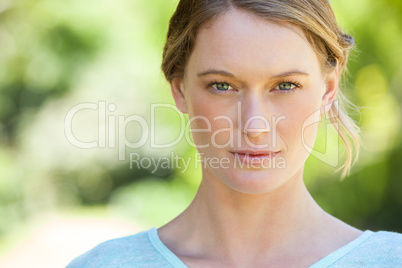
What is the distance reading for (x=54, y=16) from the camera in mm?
5883

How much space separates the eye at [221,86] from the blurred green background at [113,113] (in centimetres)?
252

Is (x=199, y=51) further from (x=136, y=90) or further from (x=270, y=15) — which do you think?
(x=136, y=90)

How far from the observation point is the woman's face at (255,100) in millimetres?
1634

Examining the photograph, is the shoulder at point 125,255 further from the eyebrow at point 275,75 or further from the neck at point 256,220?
the eyebrow at point 275,75

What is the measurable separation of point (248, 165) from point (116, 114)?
4058 mm

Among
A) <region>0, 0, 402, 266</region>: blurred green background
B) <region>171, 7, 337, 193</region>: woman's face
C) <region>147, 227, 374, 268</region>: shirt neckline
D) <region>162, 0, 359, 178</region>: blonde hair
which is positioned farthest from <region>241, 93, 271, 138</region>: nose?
<region>0, 0, 402, 266</region>: blurred green background

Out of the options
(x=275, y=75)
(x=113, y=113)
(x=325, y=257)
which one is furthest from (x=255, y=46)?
(x=113, y=113)

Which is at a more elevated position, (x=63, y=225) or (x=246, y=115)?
(x=246, y=115)

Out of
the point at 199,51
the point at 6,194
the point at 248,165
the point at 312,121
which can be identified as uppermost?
the point at 199,51

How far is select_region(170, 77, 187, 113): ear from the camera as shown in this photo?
1.92 m

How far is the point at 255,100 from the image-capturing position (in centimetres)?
164

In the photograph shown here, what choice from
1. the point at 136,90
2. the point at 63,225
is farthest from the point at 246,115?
the point at 63,225

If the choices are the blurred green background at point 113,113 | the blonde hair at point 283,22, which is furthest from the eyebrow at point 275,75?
the blurred green background at point 113,113

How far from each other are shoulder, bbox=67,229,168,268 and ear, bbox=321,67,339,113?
2.20ft
